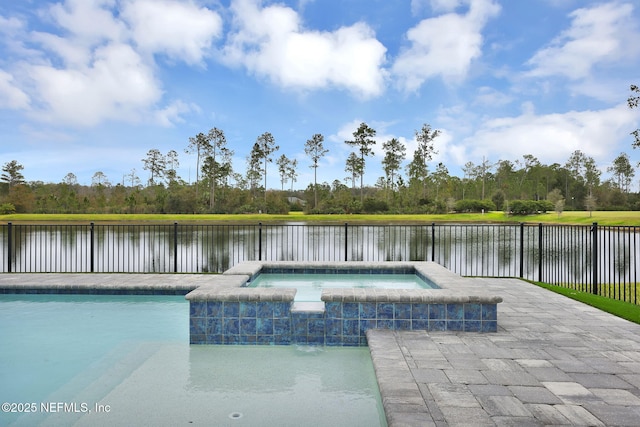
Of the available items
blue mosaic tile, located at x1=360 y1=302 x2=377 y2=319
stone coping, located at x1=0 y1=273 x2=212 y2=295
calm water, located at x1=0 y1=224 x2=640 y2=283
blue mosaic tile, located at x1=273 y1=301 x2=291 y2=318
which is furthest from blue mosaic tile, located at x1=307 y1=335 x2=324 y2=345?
stone coping, located at x1=0 y1=273 x2=212 y2=295

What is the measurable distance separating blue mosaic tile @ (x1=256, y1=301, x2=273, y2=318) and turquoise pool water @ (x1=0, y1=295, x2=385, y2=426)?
12.2 inches

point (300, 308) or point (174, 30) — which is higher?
point (174, 30)

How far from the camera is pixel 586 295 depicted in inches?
235

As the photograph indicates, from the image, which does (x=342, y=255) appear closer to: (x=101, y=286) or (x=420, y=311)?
(x=101, y=286)

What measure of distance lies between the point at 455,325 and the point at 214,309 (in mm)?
2348

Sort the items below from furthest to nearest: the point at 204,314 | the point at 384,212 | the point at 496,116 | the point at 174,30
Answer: the point at 384,212, the point at 496,116, the point at 174,30, the point at 204,314

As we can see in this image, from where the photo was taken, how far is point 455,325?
13.6 feet

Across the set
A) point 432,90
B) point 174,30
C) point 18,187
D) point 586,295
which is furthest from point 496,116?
point 18,187

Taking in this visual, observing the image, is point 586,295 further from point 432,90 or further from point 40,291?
point 432,90

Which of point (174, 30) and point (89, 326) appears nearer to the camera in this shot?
point (89, 326)

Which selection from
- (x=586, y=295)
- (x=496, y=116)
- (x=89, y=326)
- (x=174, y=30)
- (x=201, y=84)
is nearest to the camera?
(x=89, y=326)

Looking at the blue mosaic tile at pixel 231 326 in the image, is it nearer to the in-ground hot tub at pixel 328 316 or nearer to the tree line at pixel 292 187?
the in-ground hot tub at pixel 328 316

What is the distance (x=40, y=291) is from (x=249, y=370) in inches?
186

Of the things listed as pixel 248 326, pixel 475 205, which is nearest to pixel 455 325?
pixel 248 326
